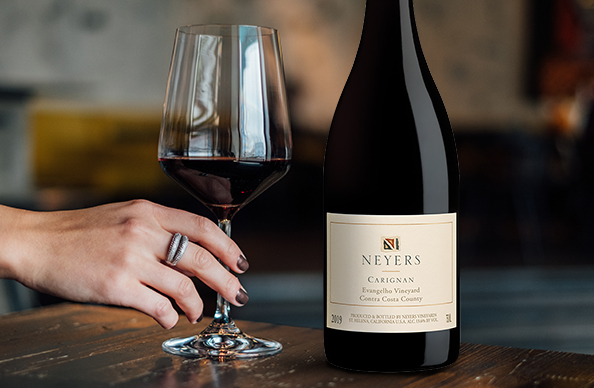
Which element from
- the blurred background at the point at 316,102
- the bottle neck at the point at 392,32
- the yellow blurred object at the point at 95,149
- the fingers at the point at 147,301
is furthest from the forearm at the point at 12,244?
the yellow blurred object at the point at 95,149

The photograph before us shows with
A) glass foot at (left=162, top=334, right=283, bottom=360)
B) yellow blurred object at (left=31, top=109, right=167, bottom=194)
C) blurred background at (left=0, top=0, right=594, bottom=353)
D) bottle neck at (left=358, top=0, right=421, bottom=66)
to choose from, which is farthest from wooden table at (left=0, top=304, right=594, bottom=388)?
yellow blurred object at (left=31, top=109, right=167, bottom=194)

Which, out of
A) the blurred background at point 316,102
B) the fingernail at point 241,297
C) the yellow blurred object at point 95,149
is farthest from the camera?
the yellow blurred object at point 95,149

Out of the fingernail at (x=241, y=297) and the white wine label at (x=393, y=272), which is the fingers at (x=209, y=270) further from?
the white wine label at (x=393, y=272)

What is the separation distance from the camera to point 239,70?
A: 71cm

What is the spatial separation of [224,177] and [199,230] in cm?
6

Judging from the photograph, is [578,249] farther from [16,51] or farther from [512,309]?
[16,51]

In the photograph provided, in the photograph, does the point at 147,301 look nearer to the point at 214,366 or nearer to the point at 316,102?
the point at 214,366

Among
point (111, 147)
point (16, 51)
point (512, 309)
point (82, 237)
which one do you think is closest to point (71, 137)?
point (111, 147)

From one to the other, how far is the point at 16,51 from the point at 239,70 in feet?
16.2

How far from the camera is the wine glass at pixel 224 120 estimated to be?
0.70 meters

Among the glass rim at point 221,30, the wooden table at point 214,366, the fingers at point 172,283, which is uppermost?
the glass rim at point 221,30

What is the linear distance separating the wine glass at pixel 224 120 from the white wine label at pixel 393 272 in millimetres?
111

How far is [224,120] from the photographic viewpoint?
27.5 inches

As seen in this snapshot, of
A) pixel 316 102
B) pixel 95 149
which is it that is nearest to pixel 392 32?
→ pixel 316 102
